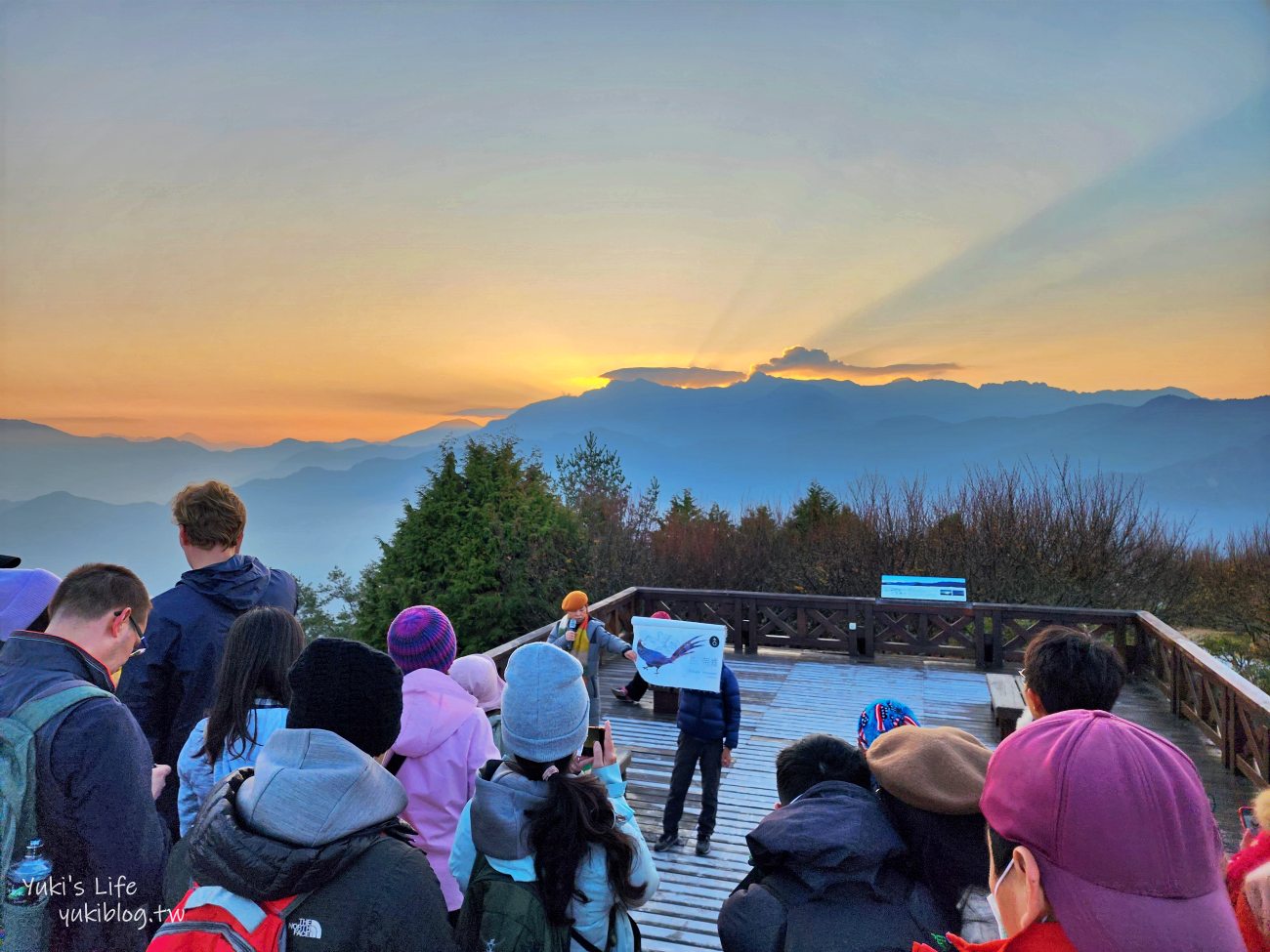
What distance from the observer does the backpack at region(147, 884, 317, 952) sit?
1.58m

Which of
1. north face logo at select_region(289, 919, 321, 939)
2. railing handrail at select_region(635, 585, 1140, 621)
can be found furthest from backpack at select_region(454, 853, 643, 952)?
railing handrail at select_region(635, 585, 1140, 621)

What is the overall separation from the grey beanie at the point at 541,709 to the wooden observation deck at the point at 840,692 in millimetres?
3125

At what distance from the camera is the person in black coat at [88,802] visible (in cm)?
224

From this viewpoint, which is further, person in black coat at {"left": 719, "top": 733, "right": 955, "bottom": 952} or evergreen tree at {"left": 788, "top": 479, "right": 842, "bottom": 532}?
evergreen tree at {"left": 788, "top": 479, "right": 842, "bottom": 532}

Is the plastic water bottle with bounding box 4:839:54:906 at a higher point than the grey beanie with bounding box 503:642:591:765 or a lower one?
lower

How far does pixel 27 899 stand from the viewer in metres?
2.21

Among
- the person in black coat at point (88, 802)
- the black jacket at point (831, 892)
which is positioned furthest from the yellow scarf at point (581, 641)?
the black jacket at point (831, 892)

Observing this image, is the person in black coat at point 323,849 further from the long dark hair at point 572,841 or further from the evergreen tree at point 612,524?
the evergreen tree at point 612,524

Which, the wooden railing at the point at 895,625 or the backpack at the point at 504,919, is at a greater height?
the backpack at the point at 504,919

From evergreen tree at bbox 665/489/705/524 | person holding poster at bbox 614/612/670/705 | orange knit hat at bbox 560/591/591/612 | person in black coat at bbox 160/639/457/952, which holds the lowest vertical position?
person holding poster at bbox 614/612/670/705

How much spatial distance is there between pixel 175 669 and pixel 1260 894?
11.3ft

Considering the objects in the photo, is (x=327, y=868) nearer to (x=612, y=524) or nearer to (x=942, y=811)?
(x=942, y=811)

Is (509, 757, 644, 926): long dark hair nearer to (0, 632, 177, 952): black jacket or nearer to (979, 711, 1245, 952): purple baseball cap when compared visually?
(979, 711, 1245, 952): purple baseball cap

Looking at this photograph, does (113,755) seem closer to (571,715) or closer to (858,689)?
(571,715)
